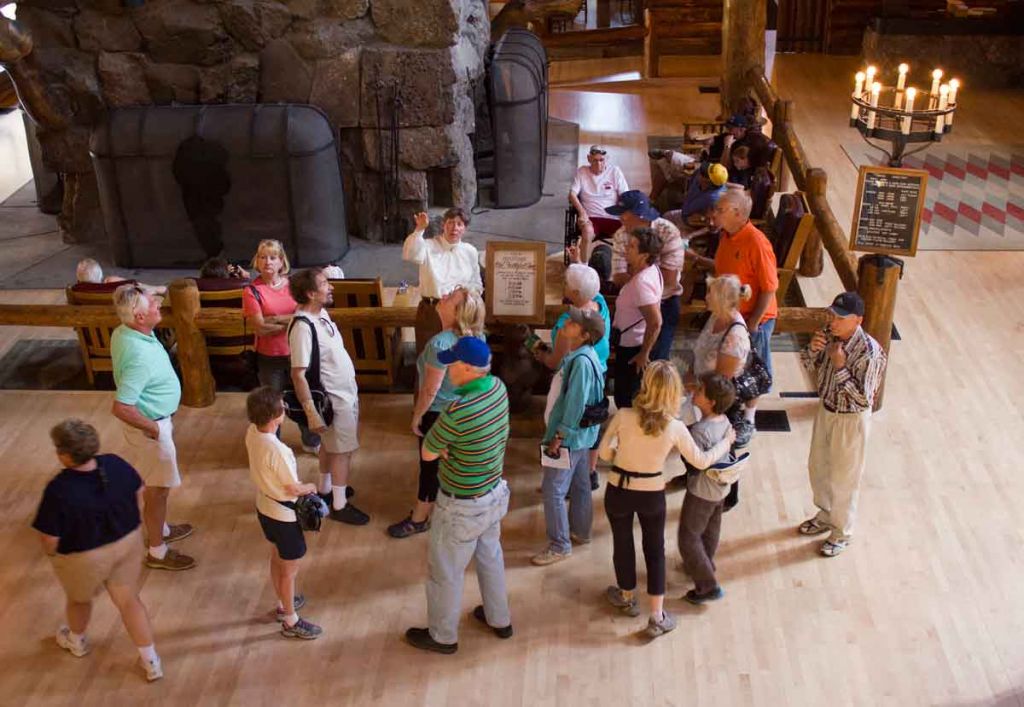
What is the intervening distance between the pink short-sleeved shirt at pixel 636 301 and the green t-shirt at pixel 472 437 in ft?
5.12

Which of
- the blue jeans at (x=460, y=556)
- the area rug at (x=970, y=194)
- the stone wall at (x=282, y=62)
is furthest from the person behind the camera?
the area rug at (x=970, y=194)

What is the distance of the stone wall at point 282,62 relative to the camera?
9594 millimetres

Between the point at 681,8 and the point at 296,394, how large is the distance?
12.7 meters

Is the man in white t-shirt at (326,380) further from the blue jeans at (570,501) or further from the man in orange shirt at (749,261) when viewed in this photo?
the man in orange shirt at (749,261)

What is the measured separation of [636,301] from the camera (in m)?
6.02

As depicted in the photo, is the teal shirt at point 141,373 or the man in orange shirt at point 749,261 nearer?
the teal shirt at point 141,373

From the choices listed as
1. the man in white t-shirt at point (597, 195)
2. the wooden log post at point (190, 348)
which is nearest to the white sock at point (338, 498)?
the wooden log post at point (190, 348)

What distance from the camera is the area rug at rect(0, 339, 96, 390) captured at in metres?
7.65

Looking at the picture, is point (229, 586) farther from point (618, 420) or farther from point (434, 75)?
point (434, 75)

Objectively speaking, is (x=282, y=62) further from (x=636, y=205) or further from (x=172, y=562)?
(x=172, y=562)

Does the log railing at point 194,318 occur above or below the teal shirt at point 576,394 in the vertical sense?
below

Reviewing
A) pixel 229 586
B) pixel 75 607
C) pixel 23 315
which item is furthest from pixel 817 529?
pixel 23 315

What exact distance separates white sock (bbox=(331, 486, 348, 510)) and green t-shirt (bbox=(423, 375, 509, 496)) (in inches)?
58.4

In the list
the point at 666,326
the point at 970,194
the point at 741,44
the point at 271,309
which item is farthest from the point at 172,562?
the point at 741,44
